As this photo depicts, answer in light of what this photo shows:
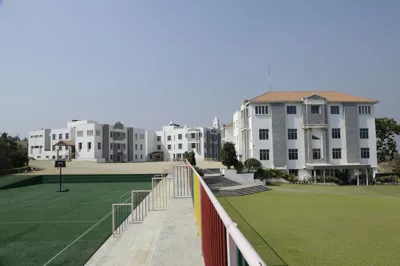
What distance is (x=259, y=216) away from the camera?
1576 cm

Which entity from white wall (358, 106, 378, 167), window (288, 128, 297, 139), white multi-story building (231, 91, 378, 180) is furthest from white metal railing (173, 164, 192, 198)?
white wall (358, 106, 378, 167)

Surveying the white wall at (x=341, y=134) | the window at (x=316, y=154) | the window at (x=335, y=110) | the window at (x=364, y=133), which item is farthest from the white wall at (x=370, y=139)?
the window at (x=316, y=154)

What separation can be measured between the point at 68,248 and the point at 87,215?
4.96m

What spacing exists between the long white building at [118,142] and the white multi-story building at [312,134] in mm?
30773

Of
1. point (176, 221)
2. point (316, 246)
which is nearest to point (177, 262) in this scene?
point (176, 221)

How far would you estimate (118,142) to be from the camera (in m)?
→ 61.1

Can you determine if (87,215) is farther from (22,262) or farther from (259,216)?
(259,216)

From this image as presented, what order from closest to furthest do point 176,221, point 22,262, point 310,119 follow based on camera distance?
point 176,221
point 22,262
point 310,119

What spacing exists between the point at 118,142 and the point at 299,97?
1552 inches

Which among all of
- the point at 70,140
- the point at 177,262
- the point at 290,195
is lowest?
the point at 290,195

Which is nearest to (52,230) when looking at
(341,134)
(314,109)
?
(314,109)

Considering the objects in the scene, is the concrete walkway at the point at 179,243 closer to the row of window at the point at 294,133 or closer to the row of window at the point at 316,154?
the row of window at the point at 316,154

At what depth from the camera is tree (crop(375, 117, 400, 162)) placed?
42281 mm

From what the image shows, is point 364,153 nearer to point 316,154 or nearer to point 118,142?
point 316,154
